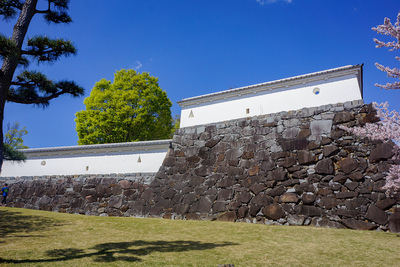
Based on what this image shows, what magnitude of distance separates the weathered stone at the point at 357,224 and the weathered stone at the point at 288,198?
1.34 metres

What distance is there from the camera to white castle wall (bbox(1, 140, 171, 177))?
37.4 feet

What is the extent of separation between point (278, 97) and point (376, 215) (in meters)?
6.32

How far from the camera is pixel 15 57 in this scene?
5105mm

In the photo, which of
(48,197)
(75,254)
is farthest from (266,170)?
(48,197)

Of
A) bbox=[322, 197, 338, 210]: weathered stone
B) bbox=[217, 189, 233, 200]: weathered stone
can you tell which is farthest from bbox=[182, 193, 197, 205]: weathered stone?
bbox=[322, 197, 338, 210]: weathered stone

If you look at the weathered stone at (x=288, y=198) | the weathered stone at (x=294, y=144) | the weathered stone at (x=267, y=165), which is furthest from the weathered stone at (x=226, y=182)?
the weathered stone at (x=294, y=144)

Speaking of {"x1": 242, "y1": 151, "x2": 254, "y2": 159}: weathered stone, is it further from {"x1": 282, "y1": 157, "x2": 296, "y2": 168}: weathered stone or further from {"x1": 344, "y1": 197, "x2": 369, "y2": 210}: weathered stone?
{"x1": 344, "y1": 197, "x2": 369, "y2": 210}: weathered stone

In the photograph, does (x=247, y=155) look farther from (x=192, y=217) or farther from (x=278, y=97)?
(x=278, y=97)

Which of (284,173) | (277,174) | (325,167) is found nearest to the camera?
(325,167)

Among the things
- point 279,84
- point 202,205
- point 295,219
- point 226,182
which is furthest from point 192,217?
point 279,84

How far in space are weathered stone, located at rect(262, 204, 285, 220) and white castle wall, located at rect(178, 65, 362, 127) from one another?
16.3ft

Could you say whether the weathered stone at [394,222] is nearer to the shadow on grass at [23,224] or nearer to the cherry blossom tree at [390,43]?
the cherry blossom tree at [390,43]

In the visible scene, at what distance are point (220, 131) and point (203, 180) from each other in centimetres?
205

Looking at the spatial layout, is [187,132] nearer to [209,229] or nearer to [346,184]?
[209,229]
